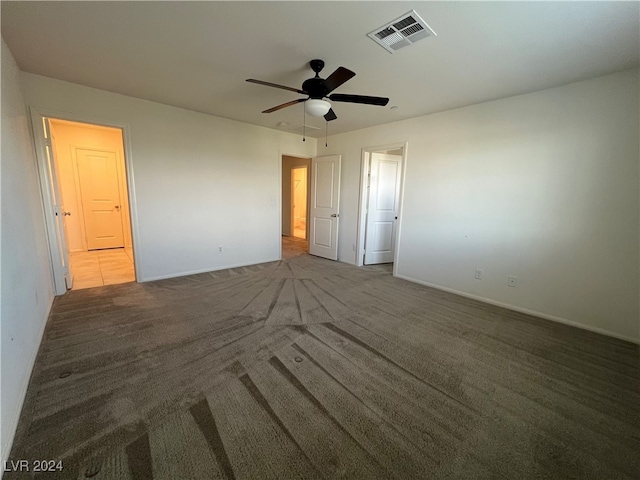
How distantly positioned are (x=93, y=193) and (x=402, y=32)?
21.7 ft

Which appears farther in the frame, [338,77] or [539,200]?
[539,200]

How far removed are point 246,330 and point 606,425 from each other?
2635mm

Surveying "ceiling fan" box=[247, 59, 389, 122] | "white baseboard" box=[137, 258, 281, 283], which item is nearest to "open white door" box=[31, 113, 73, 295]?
"white baseboard" box=[137, 258, 281, 283]

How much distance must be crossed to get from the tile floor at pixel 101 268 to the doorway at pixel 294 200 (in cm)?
A: 360

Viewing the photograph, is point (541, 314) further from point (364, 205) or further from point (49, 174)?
point (49, 174)

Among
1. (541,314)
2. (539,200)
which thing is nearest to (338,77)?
(539,200)

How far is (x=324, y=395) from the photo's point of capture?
171 centimetres

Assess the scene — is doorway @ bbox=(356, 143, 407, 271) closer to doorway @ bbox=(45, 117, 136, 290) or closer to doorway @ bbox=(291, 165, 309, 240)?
doorway @ bbox=(291, 165, 309, 240)

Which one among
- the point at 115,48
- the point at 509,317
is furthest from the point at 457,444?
the point at 115,48

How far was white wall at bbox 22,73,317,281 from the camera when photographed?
3.26 m

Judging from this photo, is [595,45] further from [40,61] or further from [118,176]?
[118,176]

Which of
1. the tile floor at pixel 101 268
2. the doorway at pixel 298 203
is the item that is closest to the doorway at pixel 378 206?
the doorway at pixel 298 203

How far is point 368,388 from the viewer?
179 cm

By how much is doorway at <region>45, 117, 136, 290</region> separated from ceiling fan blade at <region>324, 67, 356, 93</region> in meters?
4.64
